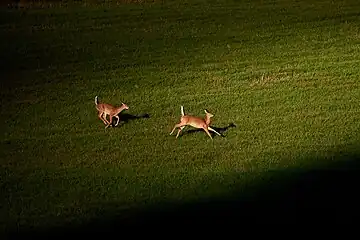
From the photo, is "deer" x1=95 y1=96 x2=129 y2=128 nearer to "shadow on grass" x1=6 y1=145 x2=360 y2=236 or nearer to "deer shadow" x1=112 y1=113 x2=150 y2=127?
"deer shadow" x1=112 y1=113 x2=150 y2=127

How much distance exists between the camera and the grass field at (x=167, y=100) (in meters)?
12.0

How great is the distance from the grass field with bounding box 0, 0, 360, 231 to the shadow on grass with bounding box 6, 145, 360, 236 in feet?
0.35

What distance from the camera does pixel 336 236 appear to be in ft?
33.6

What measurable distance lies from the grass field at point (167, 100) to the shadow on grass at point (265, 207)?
107 mm

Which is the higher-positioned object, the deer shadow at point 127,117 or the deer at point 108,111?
the deer shadow at point 127,117

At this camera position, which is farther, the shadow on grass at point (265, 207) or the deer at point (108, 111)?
the deer at point (108, 111)

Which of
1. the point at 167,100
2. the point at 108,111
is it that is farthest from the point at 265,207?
the point at 167,100

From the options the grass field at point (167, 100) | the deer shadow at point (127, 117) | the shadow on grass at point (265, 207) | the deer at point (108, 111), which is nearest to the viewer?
the shadow on grass at point (265, 207)

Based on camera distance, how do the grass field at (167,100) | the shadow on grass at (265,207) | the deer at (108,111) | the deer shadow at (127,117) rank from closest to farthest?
the shadow on grass at (265,207) → the grass field at (167,100) → the deer at (108,111) → the deer shadow at (127,117)

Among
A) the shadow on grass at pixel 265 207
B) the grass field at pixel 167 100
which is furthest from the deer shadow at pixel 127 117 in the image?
the shadow on grass at pixel 265 207

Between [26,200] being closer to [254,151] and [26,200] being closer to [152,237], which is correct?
[152,237]

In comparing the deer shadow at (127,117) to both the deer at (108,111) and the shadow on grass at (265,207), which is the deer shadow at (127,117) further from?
the shadow on grass at (265,207)

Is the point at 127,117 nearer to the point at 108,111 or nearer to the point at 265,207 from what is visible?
the point at 108,111

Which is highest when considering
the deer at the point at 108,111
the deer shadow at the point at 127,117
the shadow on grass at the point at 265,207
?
the deer shadow at the point at 127,117
